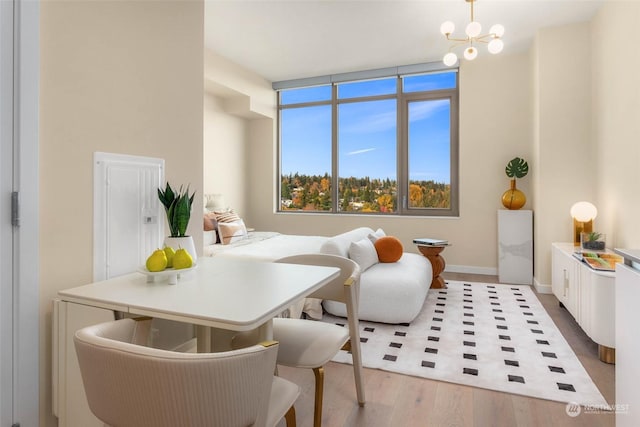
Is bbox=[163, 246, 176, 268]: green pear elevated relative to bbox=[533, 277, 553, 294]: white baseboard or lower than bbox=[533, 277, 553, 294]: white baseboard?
elevated

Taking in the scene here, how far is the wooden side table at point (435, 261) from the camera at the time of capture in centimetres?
414

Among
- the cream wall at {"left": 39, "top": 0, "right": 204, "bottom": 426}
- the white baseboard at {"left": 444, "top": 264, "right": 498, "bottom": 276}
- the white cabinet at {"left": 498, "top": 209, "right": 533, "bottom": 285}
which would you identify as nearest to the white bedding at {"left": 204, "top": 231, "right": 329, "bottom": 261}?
the cream wall at {"left": 39, "top": 0, "right": 204, "bottom": 426}

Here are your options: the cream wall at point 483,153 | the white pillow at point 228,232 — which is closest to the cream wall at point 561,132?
the cream wall at point 483,153

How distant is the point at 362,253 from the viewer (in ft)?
10.7

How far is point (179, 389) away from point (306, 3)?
144 inches

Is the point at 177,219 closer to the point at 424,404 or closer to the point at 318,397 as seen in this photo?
the point at 318,397

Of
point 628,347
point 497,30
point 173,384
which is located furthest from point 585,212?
point 173,384

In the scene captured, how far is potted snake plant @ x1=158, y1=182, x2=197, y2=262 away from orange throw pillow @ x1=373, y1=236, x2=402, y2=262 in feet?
7.20

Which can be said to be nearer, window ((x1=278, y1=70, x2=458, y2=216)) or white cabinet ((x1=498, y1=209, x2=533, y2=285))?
white cabinet ((x1=498, y1=209, x2=533, y2=285))

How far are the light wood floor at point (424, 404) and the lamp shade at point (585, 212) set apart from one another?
1751mm

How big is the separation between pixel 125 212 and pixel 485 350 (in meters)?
2.37

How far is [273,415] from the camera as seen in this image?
1.08 metres

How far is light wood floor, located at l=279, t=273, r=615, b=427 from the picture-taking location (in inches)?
68.7

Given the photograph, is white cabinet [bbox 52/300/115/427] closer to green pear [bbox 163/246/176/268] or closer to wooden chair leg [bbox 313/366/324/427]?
green pear [bbox 163/246/176/268]
